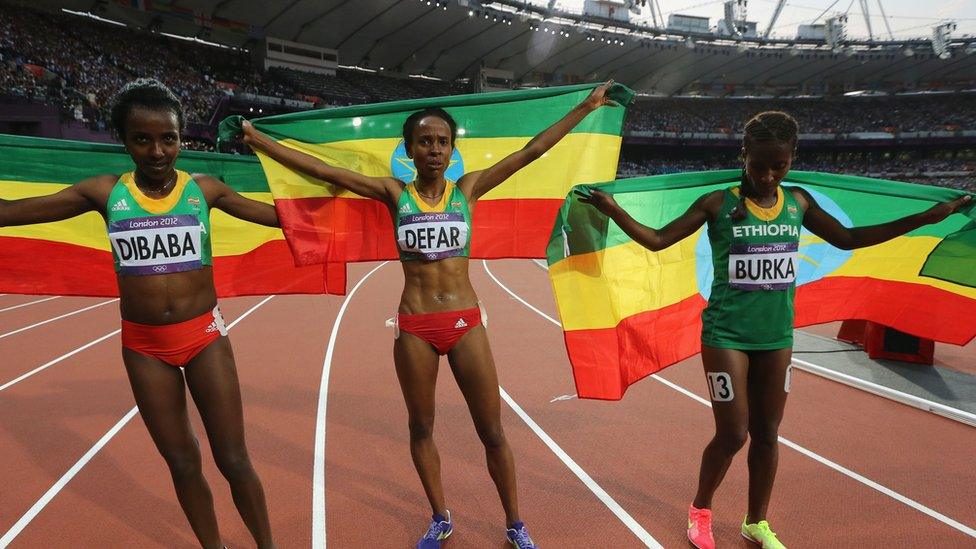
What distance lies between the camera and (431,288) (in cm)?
261

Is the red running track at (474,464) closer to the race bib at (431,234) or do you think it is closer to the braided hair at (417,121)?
the race bib at (431,234)

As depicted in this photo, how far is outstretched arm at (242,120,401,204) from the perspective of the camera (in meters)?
2.68

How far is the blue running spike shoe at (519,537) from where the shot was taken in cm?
273

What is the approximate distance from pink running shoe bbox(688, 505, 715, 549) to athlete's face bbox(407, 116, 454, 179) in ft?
7.75

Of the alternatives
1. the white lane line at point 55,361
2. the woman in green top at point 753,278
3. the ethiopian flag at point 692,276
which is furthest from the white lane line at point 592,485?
the white lane line at point 55,361

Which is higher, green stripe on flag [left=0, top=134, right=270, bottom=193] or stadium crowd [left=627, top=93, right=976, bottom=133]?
stadium crowd [left=627, top=93, right=976, bottom=133]

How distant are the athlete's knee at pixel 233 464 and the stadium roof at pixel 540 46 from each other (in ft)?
102

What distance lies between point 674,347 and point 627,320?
44 cm

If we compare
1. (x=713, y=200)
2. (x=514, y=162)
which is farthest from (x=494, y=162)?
(x=713, y=200)

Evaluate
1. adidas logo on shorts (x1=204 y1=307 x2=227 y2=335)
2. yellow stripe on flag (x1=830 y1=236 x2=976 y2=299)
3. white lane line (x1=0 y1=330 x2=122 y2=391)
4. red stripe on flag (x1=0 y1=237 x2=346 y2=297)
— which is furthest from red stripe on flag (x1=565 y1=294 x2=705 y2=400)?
white lane line (x1=0 y1=330 x2=122 y2=391)

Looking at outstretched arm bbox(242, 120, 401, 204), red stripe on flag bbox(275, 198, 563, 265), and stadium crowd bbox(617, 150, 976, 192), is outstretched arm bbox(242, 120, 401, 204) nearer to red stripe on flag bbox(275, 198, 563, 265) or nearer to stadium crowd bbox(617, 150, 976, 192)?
red stripe on flag bbox(275, 198, 563, 265)

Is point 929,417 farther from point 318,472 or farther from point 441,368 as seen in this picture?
point 318,472

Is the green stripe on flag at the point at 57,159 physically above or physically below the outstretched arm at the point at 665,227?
above

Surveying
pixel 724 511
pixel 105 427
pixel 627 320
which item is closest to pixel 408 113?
pixel 627 320
